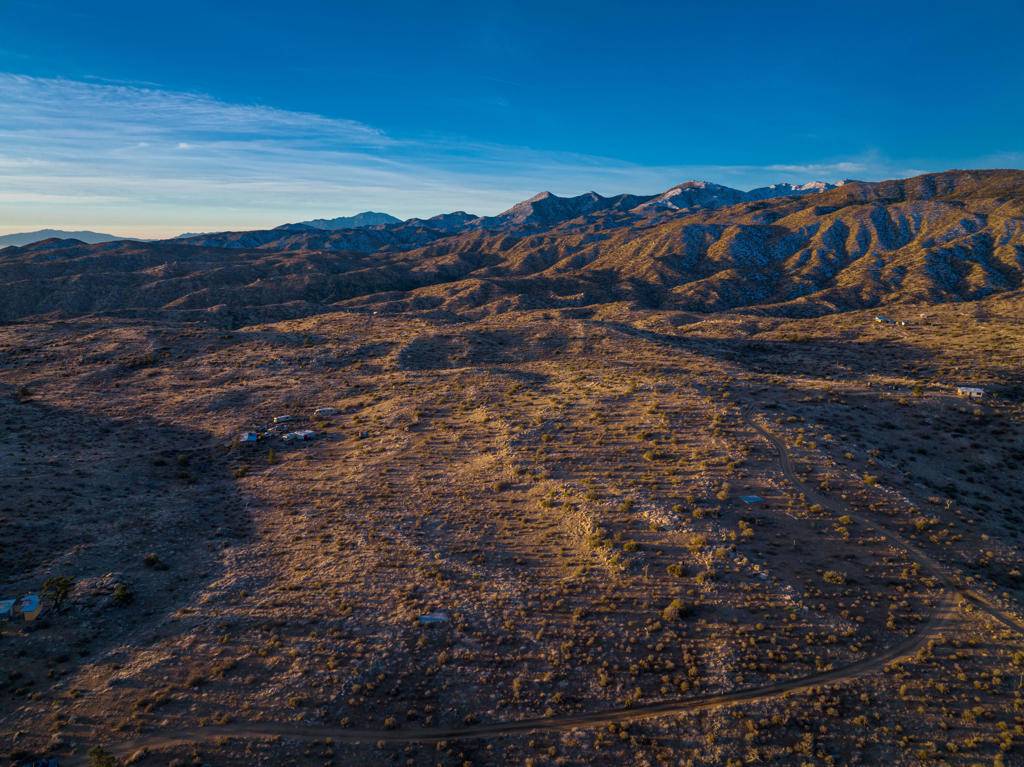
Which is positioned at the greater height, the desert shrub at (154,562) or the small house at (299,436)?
the small house at (299,436)

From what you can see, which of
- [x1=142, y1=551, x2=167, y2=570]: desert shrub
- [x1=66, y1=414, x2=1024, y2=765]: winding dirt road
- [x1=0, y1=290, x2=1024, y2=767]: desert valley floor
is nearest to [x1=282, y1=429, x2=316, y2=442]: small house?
[x1=0, y1=290, x2=1024, y2=767]: desert valley floor

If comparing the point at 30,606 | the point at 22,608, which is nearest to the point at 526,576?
the point at 30,606

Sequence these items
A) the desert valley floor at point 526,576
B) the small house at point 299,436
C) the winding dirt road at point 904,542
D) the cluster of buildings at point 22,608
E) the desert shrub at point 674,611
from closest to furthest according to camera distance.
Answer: the desert valley floor at point 526,576 → the desert shrub at point 674,611 → the winding dirt road at point 904,542 → the cluster of buildings at point 22,608 → the small house at point 299,436

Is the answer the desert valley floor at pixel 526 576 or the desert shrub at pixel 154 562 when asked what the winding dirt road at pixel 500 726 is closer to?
the desert valley floor at pixel 526 576

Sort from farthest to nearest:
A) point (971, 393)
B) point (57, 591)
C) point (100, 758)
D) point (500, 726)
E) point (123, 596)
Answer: point (971, 393)
point (123, 596)
point (57, 591)
point (500, 726)
point (100, 758)

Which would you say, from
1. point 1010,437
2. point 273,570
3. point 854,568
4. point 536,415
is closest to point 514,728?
point 273,570

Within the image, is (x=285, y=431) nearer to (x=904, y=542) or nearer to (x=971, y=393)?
(x=904, y=542)

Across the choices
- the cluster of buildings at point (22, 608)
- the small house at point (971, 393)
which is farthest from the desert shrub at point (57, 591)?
the small house at point (971, 393)

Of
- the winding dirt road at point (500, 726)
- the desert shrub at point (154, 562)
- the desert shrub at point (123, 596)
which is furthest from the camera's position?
the desert shrub at point (154, 562)

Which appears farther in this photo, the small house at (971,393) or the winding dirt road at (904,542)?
the small house at (971,393)
